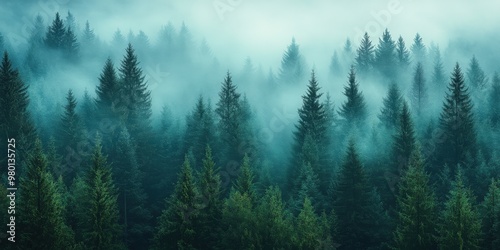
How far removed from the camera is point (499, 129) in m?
67.9

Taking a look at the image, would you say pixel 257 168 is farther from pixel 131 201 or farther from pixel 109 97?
pixel 109 97

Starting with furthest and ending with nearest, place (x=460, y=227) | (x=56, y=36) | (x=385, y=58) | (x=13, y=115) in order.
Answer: (x=56, y=36)
(x=385, y=58)
(x=13, y=115)
(x=460, y=227)

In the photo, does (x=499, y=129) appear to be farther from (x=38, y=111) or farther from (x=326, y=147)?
(x=38, y=111)

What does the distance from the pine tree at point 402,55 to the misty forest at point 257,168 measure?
6137 millimetres

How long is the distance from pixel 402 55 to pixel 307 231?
85.0m

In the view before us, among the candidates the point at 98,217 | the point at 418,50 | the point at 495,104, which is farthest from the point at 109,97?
the point at 418,50

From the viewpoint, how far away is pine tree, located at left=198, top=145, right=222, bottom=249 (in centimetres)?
3975

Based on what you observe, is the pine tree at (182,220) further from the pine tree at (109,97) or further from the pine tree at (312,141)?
the pine tree at (109,97)

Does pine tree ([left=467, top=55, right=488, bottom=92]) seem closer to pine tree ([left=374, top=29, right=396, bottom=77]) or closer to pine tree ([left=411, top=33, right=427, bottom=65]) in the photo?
pine tree ([left=374, top=29, right=396, bottom=77])

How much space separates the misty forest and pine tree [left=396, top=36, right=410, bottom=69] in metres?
6.14

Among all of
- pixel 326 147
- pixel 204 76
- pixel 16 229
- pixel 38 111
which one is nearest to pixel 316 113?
pixel 326 147

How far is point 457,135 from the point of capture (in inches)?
2253

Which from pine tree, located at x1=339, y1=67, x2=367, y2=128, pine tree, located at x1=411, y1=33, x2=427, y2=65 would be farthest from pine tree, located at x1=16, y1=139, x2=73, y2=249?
pine tree, located at x1=411, y1=33, x2=427, y2=65

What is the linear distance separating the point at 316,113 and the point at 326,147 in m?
5.16
